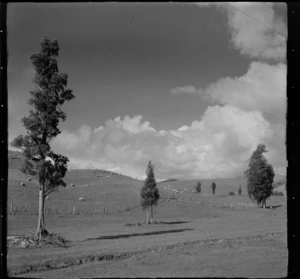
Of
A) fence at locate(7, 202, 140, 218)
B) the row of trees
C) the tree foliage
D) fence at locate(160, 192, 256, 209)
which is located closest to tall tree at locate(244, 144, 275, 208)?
fence at locate(160, 192, 256, 209)

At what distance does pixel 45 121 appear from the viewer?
111 ft

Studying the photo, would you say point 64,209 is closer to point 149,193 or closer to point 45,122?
point 149,193

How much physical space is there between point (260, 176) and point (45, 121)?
6071cm

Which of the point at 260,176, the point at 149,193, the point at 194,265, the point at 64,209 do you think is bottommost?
the point at 64,209

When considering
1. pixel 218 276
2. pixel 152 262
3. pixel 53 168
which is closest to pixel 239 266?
pixel 218 276

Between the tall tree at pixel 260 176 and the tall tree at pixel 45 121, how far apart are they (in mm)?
58781

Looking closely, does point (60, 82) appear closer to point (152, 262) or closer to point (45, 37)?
point (45, 37)

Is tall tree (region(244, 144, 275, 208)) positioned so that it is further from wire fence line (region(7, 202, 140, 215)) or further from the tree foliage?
the tree foliage

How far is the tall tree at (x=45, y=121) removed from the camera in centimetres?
3328

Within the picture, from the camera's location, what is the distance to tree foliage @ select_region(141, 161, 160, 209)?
196 feet

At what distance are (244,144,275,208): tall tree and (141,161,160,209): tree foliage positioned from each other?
3188cm

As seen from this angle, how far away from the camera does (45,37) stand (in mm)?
33625

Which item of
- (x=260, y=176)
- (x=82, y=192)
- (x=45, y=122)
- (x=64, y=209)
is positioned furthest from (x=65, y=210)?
(x=260, y=176)
